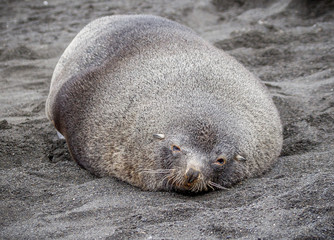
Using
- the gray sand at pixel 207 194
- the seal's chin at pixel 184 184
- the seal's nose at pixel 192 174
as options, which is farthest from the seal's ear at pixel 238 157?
the seal's nose at pixel 192 174

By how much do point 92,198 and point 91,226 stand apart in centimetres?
46

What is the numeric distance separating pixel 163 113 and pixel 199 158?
55 cm

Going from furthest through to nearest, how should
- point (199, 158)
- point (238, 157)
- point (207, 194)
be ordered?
point (238, 157), point (207, 194), point (199, 158)

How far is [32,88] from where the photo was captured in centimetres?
634

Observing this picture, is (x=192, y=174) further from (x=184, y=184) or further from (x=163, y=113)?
(x=163, y=113)

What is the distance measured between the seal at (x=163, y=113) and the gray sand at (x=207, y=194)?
0.55 feet

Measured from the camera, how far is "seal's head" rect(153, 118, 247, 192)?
3629 millimetres

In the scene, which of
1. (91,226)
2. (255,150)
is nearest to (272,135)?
(255,150)

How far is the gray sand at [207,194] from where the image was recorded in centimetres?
305

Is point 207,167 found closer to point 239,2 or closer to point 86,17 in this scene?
point 86,17

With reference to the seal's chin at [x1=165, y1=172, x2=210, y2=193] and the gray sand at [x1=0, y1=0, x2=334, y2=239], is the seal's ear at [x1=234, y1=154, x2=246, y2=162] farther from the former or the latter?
the seal's chin at [x1=165, y1=172, x2=210, y2=193]

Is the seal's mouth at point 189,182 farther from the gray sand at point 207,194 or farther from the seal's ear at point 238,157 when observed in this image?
the seal's ear at point 238,157

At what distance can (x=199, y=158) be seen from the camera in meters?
3.63

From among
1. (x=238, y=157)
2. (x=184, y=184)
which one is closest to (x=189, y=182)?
(x=184, y=184)
